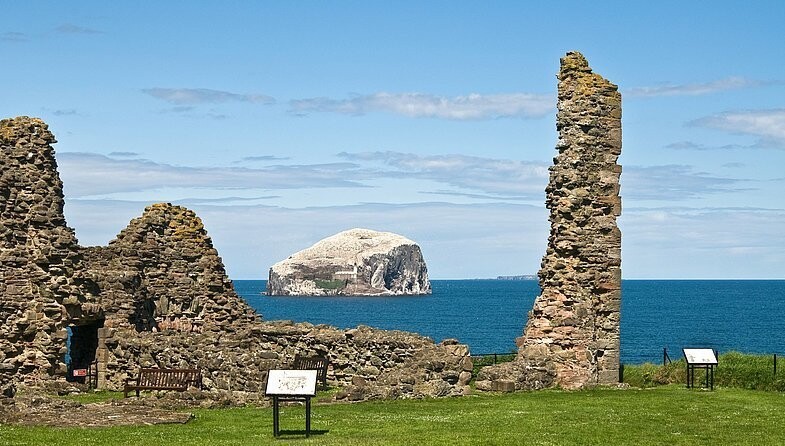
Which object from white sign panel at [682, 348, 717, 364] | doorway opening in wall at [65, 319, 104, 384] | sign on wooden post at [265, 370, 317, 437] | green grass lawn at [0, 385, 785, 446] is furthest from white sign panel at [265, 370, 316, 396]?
doorway opening in wall at [65, 319, 104, 384]

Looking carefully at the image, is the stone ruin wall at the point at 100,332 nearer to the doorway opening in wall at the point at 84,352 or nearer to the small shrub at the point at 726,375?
the doorway opening in wall at the point at 84,352

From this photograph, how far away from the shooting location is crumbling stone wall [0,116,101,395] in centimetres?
3114

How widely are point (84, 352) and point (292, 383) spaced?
15952mm

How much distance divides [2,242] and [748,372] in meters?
19.0

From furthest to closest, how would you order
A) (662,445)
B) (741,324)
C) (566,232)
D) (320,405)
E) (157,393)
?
1. (741,324)
2. (566,232)
3. (157,393)
4. (320,405)
5. (662,445)

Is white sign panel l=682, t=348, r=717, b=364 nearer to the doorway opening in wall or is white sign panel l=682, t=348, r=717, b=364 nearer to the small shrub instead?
the small shrub

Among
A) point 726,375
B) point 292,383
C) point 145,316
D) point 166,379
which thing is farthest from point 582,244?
point 145,316

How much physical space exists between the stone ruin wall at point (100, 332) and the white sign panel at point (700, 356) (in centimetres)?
513

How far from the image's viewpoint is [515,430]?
71.1ft

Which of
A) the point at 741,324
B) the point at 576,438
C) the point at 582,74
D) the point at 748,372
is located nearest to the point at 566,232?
the point at 582,74

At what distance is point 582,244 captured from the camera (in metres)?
30.4

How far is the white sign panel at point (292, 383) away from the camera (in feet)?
66.7

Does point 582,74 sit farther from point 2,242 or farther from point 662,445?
point 2,242

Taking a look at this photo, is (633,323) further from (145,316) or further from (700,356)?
(700,356)
